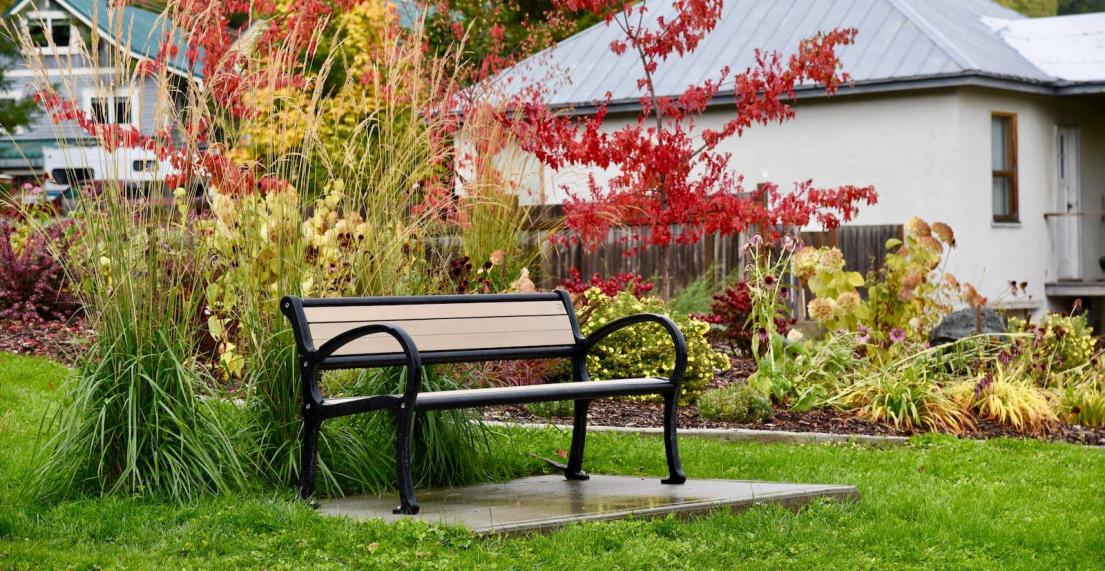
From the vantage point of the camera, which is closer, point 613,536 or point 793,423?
point 613,536

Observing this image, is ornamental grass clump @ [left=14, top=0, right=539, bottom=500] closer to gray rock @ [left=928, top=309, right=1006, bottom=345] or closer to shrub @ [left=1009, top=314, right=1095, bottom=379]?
shrub @ [left=1009, top=314, right=1095, bottom=379]

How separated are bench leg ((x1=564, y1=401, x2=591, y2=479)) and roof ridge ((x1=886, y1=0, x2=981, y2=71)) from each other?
1111 centimetres

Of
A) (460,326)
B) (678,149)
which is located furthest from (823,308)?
(460,326)

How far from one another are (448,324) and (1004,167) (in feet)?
43.4

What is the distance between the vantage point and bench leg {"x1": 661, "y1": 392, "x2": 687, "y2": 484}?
19.4 ft

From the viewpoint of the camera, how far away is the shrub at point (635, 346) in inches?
372

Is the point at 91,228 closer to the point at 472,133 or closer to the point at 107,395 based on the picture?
the point at 107,395

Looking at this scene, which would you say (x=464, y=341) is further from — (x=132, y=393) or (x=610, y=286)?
(x=610, y=286)

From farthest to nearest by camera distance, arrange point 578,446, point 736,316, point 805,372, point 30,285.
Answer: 1. point 30,285
2. point 736,316
3. point 805,372
4. point 578,446

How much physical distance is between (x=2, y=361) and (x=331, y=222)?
3640mm

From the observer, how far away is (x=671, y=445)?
5949mm

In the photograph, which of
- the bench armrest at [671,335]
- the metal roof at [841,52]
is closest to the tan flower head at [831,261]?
the bench armrest at [671,335]

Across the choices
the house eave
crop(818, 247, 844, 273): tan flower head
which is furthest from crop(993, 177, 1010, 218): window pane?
crop(818, 247, 844, 273): tan flower head

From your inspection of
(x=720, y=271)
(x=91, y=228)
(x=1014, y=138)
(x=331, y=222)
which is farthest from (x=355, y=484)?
(x=1014, y=138)
